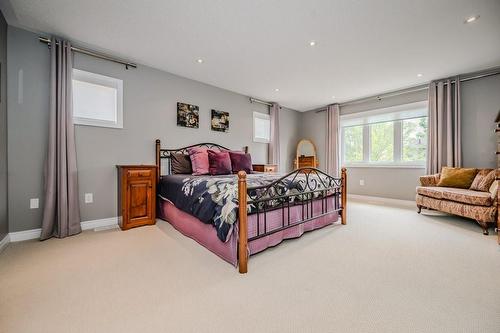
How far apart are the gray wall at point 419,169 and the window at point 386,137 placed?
0.53 ft

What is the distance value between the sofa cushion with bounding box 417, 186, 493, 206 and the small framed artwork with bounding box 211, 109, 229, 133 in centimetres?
381

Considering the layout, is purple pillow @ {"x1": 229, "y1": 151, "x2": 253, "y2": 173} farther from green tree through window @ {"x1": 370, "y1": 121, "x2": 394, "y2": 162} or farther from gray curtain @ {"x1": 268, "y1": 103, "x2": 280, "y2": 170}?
green tree through window @ {"x1": 370, "y1": 121, "x2": 394, "y2": 162}

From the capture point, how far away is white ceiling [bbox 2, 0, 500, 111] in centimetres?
209

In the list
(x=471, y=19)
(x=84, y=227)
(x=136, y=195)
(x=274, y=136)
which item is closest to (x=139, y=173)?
(x=136, y=195)

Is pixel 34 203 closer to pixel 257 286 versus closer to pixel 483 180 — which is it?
pixel 257 286

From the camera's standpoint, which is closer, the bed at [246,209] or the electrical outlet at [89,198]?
the bed at [246,209]

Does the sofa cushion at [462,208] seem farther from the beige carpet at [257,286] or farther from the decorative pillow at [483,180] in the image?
the decorative pillow at [483,180]

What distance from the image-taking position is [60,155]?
8.32 ft

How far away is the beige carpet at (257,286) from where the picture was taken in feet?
3.92

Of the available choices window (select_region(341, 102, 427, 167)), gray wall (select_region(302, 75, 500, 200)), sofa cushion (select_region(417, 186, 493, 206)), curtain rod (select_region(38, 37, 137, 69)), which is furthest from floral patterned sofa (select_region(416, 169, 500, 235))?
curtain rod (select_region(38, 37, 137, 69))

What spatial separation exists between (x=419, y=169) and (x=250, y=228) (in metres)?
4.30

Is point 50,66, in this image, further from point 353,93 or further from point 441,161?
point 441,161

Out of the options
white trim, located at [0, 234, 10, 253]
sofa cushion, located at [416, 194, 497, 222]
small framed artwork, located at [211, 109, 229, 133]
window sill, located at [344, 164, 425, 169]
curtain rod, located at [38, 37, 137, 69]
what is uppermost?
curtain rod, located at [38, 37, 137, 69]

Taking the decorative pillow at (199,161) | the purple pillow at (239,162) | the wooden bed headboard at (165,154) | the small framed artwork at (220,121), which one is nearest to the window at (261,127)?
the small framed artwork at (220,121)
